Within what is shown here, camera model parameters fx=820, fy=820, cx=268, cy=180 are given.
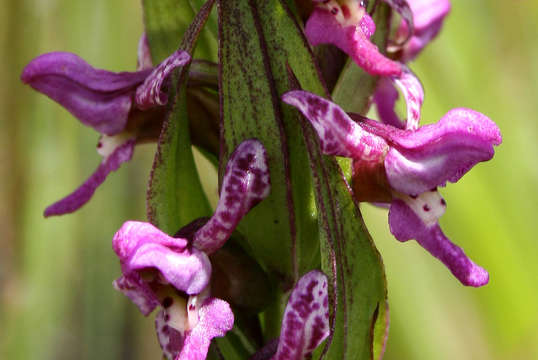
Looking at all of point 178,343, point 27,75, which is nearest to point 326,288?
point 178,343

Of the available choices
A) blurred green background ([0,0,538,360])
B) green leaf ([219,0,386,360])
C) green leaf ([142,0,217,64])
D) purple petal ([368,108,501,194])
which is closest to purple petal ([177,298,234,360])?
green leaf ([219,0,386,360])

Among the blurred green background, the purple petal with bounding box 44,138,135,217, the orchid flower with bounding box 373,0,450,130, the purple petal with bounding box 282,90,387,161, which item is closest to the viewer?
the purple petal with bounding box 282,90,387,161

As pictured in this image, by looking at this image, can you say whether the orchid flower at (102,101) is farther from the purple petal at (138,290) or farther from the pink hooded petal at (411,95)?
the pink hooded petal at (411,95)

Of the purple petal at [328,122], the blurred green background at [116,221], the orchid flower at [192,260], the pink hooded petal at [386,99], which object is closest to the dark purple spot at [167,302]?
the orchid flower at [192,260]

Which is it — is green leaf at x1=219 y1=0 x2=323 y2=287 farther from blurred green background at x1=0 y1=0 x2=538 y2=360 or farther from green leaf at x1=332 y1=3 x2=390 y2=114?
blurred green background at x1=0 y1=0 x2=538 y2=360

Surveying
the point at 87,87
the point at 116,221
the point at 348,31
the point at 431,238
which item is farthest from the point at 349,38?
the point at 116,221

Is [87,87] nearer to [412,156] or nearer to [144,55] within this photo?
[144,55]

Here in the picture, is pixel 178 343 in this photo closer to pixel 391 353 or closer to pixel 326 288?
pixel 326 288
